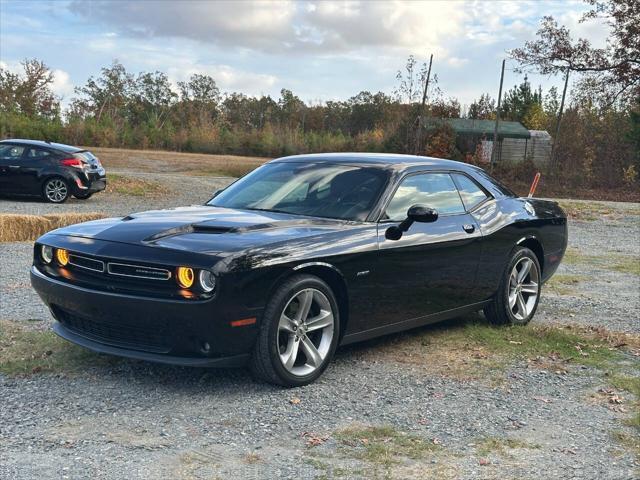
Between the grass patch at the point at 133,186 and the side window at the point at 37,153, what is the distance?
3.20 meters

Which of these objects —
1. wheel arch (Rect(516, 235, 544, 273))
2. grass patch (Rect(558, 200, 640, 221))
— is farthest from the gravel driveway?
grass patch (Rect(558, 200, 640, 221))

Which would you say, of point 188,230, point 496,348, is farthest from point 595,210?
point 188,230

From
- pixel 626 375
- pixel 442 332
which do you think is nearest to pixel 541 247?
pixel 442 332

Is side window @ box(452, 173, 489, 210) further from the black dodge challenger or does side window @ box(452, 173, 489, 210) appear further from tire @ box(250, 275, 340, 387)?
tire @ box(250, 275, 340, 387)

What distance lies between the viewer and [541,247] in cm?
712

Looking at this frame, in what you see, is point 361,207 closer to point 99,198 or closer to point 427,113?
point 99,198

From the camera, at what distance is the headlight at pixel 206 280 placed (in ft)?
14.4

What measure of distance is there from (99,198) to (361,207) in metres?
16.5

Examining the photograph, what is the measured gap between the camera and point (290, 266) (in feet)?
15.3

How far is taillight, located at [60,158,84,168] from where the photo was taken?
19000mm

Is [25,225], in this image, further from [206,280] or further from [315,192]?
[206,280]

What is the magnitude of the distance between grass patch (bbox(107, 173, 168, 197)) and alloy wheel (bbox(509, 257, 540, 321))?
646 inches

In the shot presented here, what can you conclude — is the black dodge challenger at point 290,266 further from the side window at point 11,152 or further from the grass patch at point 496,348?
the side window at point 11,152

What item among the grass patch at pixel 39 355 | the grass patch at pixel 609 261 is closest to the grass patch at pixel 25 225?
the grass patch at pixel 39 355
